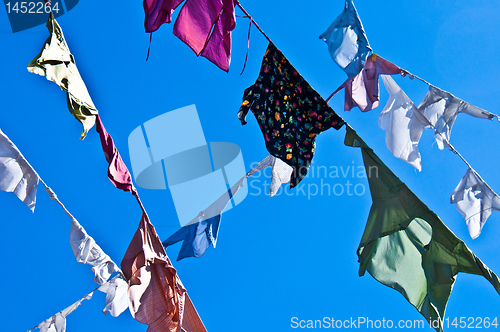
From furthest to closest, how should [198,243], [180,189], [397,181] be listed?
[180,189]
[198,243]
[397,181]

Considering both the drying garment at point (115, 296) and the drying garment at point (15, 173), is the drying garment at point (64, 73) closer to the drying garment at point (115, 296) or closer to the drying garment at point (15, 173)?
the drying garment at point (15, 173)

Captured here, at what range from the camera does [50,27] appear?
353cm

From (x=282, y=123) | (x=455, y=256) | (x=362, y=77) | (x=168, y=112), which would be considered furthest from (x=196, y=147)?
(x=455, y=256)

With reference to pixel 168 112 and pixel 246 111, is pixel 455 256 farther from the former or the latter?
pixel 168 112

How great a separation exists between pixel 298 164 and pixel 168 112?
3095 millimetres

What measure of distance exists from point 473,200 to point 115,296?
402 centimetres

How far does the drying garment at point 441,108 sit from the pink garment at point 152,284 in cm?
314

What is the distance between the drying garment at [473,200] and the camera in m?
4.26

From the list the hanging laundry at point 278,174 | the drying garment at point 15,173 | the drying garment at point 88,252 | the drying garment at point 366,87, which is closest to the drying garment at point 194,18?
the drying garment at point 366,87

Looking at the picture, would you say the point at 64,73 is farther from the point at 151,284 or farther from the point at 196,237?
the point at 196,237

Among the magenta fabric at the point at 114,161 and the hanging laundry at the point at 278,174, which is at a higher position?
the magenta fabric at the point at 114,161

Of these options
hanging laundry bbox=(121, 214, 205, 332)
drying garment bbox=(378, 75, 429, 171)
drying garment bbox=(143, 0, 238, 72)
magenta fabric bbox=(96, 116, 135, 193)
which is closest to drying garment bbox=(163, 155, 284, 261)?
hanging laundry bbox=(121, 214, 205, 332)

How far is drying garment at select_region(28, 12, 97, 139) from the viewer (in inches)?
128

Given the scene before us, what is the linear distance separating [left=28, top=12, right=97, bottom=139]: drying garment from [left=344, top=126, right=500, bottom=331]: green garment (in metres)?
2.31
